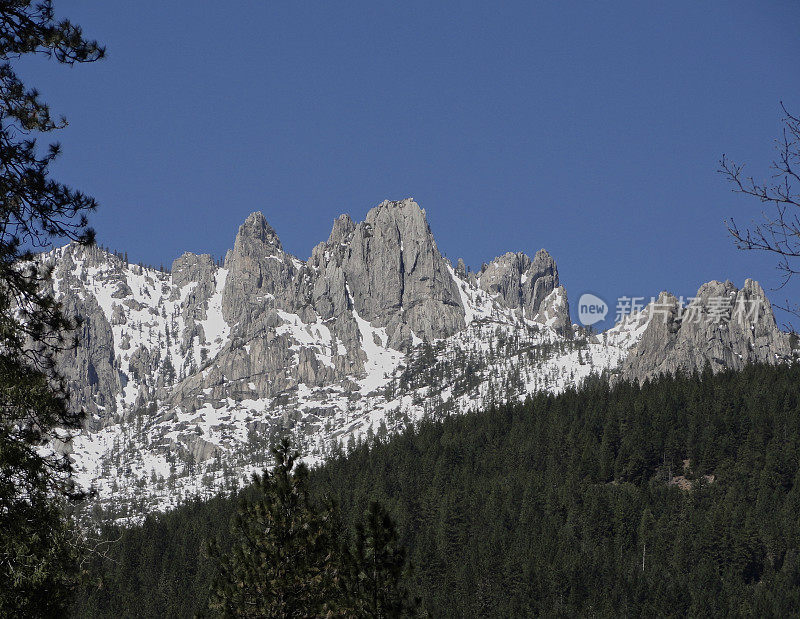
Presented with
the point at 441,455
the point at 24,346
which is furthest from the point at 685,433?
the point at 24,346

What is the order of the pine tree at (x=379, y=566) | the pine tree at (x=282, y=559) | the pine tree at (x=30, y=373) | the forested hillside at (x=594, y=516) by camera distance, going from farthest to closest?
1. the forested hillside at (x=594, y=516)
2. the pine tree at (x=379, y=566)
3. the pine tree at (x=282, y=559)
4. the pine tree at (x=30, y=373)

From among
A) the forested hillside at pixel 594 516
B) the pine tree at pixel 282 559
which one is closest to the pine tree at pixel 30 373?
the pine tree at pixel 282 559

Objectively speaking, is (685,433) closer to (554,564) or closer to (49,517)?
(554,564)

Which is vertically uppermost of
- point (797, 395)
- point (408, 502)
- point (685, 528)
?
point (797, 395)

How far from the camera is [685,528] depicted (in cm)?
13925

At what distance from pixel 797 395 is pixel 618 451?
34.6 metres

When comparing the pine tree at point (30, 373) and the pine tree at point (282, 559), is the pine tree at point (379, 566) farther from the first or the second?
the pine tree at point (30, 373)

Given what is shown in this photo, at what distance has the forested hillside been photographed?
121688 mm

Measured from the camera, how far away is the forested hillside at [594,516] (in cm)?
12169

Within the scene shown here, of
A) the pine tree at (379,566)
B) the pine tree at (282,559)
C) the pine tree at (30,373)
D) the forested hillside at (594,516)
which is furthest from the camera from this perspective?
the forested hillside at (594,516)

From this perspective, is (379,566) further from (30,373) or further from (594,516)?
(594,516)

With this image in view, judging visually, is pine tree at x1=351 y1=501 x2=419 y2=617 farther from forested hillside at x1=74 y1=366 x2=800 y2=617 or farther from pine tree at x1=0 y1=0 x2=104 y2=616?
forested hillside at x1=74 y1=366 x2=800 y2=617

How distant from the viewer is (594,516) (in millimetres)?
149000

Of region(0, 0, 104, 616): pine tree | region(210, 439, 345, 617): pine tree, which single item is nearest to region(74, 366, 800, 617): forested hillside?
region(210, 439, 345, 617): pine tree
